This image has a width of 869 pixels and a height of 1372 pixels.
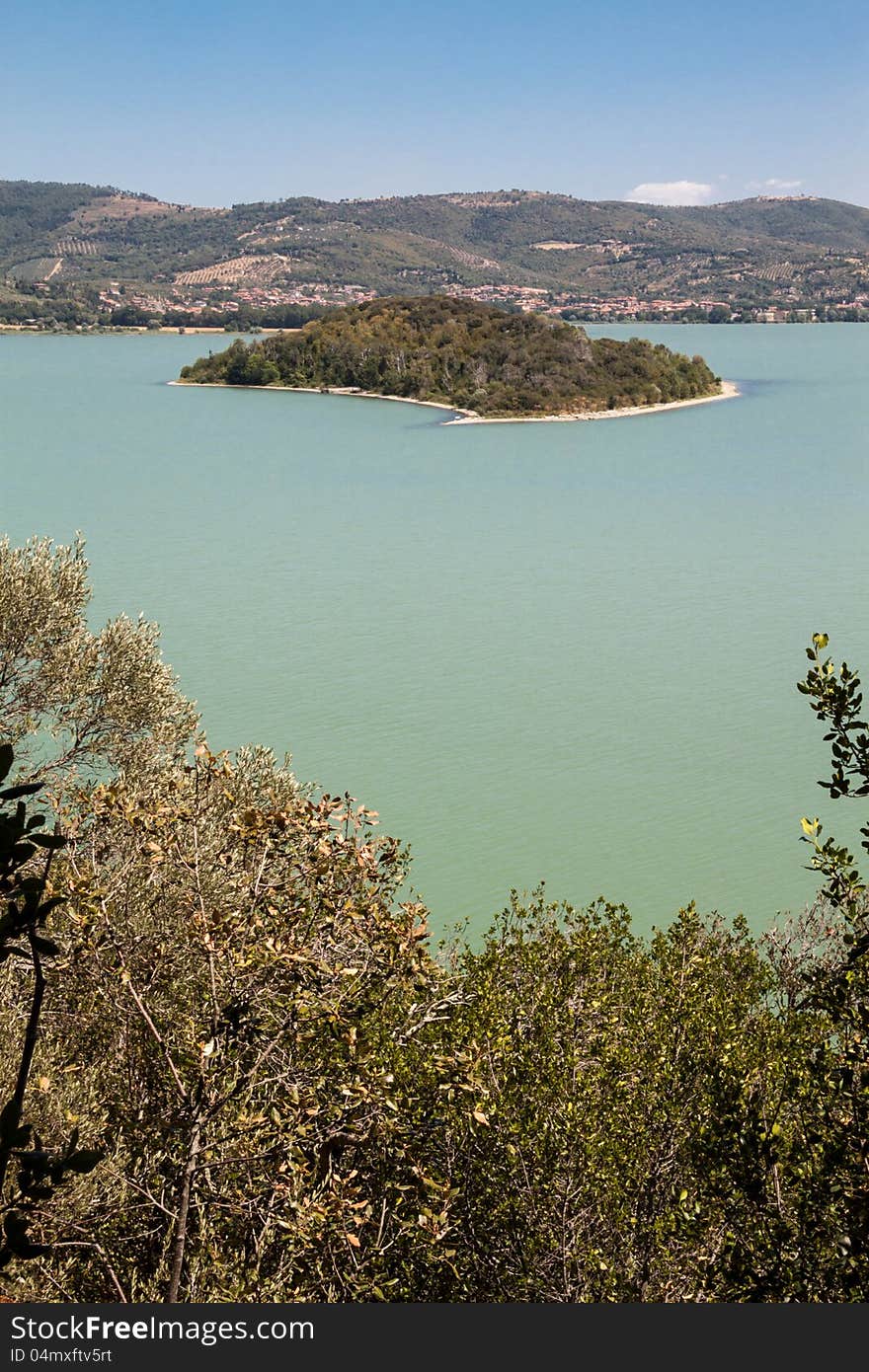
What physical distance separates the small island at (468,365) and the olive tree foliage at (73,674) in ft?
230

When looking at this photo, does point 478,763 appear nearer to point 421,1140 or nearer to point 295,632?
point 295,632

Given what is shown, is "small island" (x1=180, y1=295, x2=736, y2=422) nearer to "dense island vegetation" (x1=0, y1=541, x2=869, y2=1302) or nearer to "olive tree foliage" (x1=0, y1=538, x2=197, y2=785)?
"olive tree foliage" (x1=0, y1=538, x2=197, y2=785)

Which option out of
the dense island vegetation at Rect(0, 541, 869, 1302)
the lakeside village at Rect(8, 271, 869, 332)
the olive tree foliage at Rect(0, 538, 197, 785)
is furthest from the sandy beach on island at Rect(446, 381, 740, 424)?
the dense island vegetation at Rect(0, 541, 869, 1302)

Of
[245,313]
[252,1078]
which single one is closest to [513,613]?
[252,1078]

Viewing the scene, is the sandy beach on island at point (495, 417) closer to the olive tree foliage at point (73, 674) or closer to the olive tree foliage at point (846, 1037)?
the olive tree foliage at point (73, 674)

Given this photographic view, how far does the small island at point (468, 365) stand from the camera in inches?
3322

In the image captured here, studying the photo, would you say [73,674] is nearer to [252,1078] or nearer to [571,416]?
[252,1078]

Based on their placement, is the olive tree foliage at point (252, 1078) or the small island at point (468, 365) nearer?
the olive tree foliage at point (252, 1078)

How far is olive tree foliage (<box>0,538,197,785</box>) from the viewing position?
1159cm

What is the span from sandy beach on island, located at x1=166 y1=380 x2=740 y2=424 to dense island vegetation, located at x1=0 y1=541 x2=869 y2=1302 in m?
73.7

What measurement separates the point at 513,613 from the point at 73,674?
75.5 feet

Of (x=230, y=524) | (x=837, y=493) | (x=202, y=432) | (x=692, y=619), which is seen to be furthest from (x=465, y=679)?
(x=202, y=432)

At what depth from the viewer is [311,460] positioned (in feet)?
202

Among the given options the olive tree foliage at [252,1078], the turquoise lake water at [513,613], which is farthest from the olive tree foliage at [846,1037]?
the turquoise lake water at [513,613]
